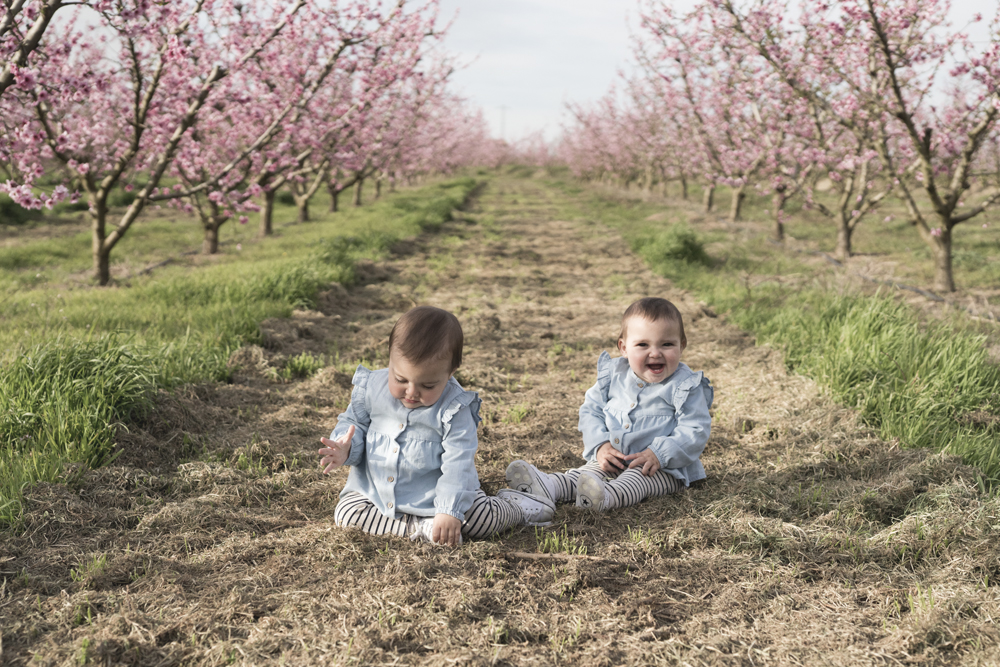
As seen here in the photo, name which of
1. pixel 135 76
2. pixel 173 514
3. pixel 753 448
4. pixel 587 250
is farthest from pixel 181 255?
pixel 753 448

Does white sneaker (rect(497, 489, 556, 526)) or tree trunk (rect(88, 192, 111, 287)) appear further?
tree trunk (rect(88, 192, 111, 287))

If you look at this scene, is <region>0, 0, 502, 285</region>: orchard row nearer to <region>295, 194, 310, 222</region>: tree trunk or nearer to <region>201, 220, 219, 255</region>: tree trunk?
<region>201, 220, 219, 255</region>: tree trunk

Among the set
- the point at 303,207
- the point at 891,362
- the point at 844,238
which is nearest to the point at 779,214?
the point at 844,238

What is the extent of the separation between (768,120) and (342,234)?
864 cm

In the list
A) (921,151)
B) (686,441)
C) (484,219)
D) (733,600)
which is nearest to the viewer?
(733,600)

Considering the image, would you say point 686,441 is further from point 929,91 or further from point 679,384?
point 929,91

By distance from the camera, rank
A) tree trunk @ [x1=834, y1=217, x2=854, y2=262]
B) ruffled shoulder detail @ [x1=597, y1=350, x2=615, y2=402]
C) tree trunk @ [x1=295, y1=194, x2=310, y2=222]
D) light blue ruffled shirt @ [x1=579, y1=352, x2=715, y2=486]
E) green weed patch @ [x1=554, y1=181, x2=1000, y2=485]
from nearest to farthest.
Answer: light blue ruffled shirt @ [x1=579, y1=352, x2=715, y2=486] < ruffled shoulder detail @ [x1=597, y1=350, x2=615, y2=402] < green weed patch @ [x1=554, y1=181, x2=1000, y2=485] < tree trunk @ [x1=834, y1=217, x2=854, y2=262] < tree trunk @ [x1=295, y1=194, x2=310, y2=222]

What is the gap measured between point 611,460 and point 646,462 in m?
0.18

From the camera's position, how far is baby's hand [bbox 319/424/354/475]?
107 inches

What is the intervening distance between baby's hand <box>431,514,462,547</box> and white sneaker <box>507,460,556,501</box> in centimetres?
44

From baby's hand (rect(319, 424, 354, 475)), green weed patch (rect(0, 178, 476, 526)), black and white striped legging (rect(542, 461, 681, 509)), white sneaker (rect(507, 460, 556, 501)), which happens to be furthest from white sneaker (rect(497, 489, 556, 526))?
green weed patch (rect(0, 178, 476, 526))

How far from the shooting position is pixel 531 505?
3.00 metres

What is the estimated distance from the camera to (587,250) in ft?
42.4

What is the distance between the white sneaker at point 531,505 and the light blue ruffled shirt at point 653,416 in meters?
0.51
